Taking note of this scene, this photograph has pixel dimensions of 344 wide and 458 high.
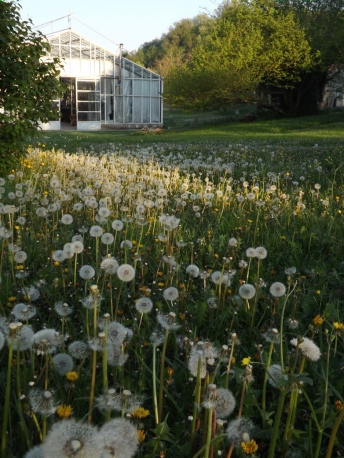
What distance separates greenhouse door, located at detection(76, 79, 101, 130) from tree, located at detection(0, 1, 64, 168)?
81.7 feet

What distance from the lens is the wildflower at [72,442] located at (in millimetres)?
872

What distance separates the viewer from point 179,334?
230 centimetres

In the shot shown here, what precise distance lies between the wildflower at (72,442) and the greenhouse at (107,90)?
30.5m

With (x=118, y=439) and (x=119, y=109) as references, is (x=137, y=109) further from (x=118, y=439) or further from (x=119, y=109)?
(x=118, y=439)

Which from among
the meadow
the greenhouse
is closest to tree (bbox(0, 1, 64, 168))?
the meadow

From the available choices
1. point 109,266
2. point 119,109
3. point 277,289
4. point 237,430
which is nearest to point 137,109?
point 119,109

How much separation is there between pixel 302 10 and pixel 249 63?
8278 millimetres

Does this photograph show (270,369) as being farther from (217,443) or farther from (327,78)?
(327,78)

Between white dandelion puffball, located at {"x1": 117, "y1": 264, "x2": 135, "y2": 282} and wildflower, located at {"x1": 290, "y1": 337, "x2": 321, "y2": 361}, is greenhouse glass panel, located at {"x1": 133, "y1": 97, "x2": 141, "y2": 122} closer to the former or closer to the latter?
white dandelion puffball, located at {"x1": 117, "y1": 264, "x2": 135, "y2": 282}

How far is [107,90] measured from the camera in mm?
31281

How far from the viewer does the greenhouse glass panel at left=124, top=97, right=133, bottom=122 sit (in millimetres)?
31281

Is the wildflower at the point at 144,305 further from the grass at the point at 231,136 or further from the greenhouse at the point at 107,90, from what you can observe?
the greenhouse at the point at 107,90

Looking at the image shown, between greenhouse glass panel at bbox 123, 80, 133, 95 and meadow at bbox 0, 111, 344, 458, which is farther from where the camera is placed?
greenhouse glass panel at bbox 123, 80, 133, 95

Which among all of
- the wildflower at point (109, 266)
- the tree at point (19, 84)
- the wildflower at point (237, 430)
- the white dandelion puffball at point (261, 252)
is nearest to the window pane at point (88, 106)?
the tree at point (19, 84)
